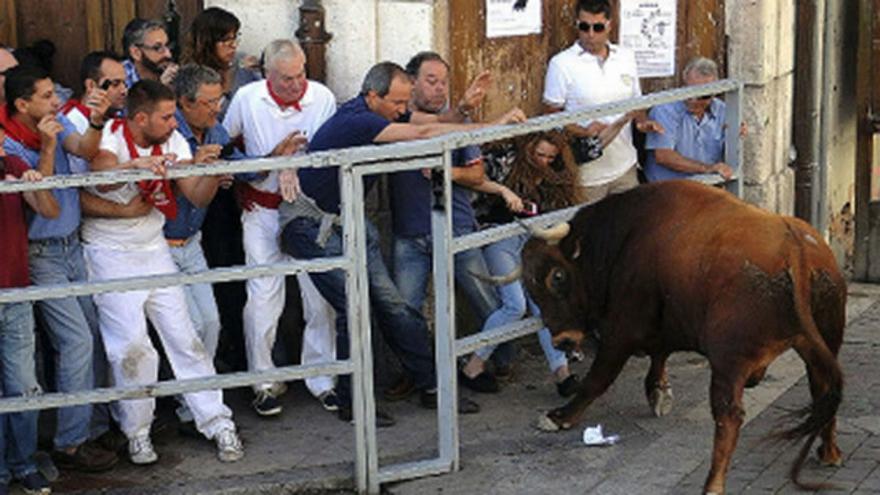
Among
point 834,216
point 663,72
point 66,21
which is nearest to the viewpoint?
point 66,21

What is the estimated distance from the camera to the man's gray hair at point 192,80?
26.3 ft

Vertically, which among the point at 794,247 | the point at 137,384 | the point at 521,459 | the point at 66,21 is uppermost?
the point at 66,21

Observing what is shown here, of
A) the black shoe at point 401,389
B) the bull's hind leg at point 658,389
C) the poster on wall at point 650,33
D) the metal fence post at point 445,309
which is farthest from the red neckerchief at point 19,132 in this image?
the poster on wall at point 650,33

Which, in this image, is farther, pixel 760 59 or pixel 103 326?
pixel 760 59

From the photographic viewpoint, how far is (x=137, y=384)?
7.45 metres

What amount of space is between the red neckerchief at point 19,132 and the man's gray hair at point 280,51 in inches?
54.0

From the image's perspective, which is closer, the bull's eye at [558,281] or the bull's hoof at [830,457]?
the bull's hoof at [830,457]

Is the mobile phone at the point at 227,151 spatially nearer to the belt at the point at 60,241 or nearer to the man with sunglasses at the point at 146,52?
the man with sunglasses at the point at 146,52

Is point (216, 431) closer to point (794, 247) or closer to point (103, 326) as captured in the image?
point (103, 326)

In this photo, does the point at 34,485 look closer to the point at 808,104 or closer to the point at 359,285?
the point at 359,285

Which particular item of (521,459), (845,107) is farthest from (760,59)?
(521,459)

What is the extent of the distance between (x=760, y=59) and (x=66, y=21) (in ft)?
12.9

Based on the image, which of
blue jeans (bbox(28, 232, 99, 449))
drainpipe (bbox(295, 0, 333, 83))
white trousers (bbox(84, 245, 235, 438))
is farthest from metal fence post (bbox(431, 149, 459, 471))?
drainpipe (bbox(295, 0, 333, 83))

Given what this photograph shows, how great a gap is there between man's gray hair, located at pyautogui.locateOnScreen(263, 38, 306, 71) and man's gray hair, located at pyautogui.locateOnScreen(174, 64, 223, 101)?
391 mm
